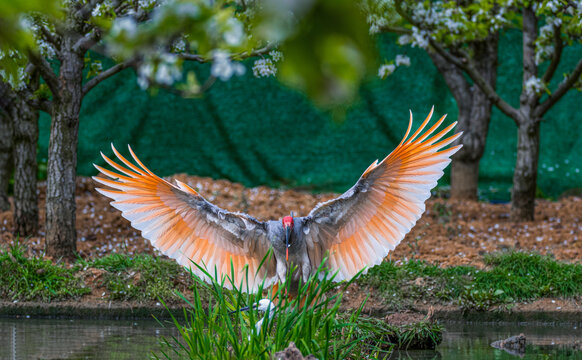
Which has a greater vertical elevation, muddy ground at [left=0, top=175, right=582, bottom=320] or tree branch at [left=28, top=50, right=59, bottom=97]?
tree branch at [left=28, top=50, right=59, bottom=97]

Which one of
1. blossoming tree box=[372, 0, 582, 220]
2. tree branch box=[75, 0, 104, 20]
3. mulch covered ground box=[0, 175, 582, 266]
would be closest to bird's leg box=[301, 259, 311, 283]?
mulch covered ground box=[0, 175, 582, 266]

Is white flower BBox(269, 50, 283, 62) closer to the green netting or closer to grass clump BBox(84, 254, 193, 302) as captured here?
grass clump BBox(84, 254, 193, 302)

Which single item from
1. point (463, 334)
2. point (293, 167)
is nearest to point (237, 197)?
point (293, 167)

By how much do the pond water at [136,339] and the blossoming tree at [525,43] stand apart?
2.89 m

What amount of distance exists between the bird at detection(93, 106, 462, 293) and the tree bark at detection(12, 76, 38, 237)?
3.31m

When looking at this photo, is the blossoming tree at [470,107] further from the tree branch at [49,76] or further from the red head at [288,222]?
the red head at [288,222]

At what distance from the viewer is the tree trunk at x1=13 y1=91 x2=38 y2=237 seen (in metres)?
7.49

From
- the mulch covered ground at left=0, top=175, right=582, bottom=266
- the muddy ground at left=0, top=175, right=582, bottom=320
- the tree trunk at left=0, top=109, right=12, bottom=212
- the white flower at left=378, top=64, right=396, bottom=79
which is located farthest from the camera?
the tree trunk at left=0, top=109, right=12, bottom=212

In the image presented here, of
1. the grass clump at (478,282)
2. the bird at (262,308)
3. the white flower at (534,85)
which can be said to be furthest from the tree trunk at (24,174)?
the white flower at (534,85)

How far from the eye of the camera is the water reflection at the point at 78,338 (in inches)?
176

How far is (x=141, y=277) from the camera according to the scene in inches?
240

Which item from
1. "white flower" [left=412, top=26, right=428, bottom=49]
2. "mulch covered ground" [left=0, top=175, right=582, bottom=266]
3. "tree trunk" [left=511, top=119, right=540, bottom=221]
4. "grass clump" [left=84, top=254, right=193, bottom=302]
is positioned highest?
"white flower" [left=412, top=26, right=428, bottom=49]

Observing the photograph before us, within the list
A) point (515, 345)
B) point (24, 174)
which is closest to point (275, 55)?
point (515, 345)

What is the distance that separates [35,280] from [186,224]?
2.08 metres
